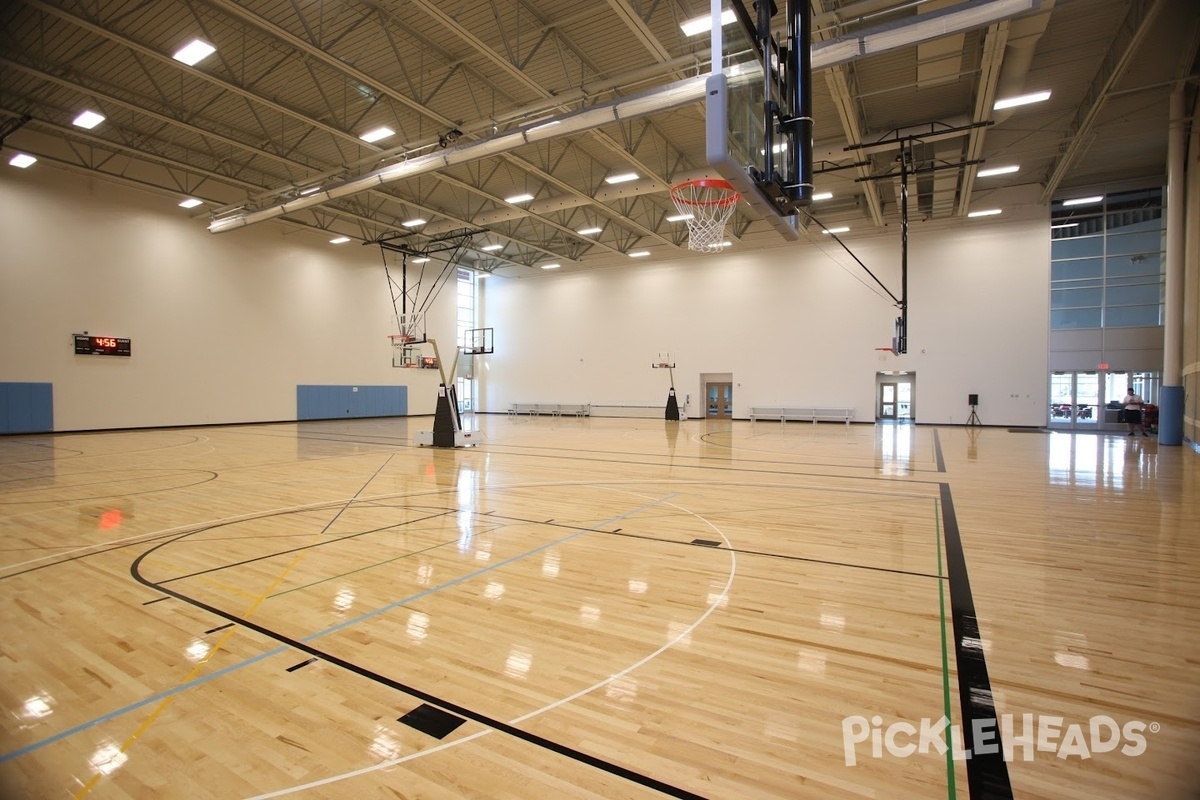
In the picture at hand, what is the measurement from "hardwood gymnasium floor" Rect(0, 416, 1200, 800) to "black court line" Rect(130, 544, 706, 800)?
0.02 meters

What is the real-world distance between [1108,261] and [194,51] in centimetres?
2647

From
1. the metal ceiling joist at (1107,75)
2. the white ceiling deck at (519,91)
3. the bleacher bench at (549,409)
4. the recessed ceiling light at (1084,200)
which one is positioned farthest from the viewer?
the bleacher bench at (549,409)

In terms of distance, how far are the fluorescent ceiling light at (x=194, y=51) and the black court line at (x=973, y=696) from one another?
44.5ft

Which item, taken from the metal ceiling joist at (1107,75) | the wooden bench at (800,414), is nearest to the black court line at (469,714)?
Answer: the metal ceiling joist at (1107,75)

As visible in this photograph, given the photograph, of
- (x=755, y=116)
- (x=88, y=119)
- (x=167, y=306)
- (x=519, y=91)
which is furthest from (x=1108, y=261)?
(x=167, y=306)

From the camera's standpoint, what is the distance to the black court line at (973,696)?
197 centimetres

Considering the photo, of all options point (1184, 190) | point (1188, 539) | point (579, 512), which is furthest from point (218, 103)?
point (1184, 190)

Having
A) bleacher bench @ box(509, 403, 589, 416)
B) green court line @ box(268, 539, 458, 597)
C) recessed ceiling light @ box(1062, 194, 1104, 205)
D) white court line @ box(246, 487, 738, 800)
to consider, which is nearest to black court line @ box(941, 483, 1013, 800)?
white court line @ box(246, 487, 738, 800)

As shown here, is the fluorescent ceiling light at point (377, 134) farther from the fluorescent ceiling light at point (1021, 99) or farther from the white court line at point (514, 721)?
the fluorescent ceiling light at point (1021, 99)

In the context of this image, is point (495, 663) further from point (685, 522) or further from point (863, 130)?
point (863, 130)

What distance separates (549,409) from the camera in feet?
89.1

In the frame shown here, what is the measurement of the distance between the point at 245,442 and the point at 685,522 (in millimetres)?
13139

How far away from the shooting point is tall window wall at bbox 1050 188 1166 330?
1831cm

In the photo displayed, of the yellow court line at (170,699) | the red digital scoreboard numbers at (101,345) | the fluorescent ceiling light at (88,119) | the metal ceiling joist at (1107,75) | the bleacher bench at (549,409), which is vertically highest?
the metal ceiling joist at (1107,75)
